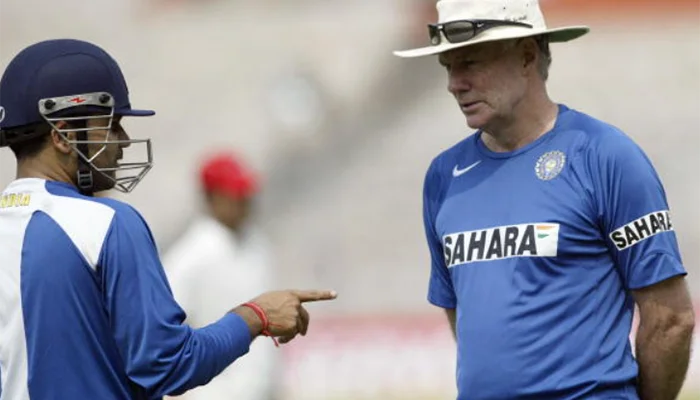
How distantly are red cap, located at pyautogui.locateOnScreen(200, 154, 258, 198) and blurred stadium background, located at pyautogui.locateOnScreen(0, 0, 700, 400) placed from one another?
5.90 meters

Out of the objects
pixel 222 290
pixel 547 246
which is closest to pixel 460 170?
pixel 547 246

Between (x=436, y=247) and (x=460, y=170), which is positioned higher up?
(x=460, y=170)

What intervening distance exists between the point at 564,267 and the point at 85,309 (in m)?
1.33

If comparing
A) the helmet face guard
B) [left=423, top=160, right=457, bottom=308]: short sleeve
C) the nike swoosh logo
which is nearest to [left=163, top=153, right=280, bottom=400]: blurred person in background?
[left=423, top=160, right=457, bottom=308]: short sleeve

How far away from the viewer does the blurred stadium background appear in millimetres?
13266

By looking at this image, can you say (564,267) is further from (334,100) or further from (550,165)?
(334,100)

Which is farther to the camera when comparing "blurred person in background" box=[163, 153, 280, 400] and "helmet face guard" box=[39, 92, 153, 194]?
"blurred person in background" box=[163, 153, 280, 400]

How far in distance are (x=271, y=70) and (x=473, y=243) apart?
997cm

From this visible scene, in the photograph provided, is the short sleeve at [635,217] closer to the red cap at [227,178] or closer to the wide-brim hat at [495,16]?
the wide-brim hat at [495,16]

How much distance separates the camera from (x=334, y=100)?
559 inches

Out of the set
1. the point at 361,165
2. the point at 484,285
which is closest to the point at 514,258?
the point at 484,285

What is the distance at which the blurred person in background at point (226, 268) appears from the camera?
6727mm

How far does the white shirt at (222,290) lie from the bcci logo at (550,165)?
2.68m

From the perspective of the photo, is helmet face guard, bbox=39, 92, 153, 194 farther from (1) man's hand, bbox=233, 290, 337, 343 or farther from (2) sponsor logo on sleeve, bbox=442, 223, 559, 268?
(2) sponsor logo on sleeve, bbox=442, 223, 559, 268
